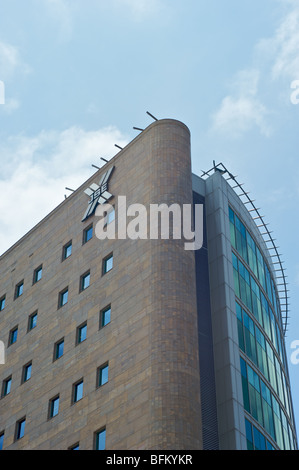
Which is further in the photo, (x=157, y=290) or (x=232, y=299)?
(x=232, y=299)

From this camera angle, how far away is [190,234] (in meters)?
51.3

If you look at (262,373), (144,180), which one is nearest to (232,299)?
(262,373)

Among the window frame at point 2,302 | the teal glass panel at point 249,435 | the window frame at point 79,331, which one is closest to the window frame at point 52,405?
the window frame at point 79,331

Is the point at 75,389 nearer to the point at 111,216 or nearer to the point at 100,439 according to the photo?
the point at 100,439

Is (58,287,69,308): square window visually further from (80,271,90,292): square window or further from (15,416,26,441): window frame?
(15,416,26,441): window frame

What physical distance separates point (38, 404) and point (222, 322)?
1347cm

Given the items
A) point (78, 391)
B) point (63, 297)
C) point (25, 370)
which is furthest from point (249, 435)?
point (25, 370)

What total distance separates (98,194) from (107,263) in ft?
21.2

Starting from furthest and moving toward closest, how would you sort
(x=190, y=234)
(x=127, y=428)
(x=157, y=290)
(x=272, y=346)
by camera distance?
(x=272, y=346) < (x=190, y=234) < (x=157, y=290) < (x=127, y=428)

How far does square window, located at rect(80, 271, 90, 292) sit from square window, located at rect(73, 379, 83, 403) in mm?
7258

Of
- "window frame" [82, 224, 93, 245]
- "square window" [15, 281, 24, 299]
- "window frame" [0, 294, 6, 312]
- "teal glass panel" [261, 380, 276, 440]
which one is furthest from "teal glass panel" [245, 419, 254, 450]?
"window frame" [0, 294, 6, 312]

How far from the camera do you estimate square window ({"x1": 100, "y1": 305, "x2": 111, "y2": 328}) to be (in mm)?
51219

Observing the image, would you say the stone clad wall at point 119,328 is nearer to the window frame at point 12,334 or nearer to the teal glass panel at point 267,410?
the window frame at point 12,334

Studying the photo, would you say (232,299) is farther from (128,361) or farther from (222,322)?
(128,361)
